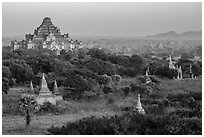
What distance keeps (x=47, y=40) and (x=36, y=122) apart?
26.6 metres

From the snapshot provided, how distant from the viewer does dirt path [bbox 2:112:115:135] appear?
13.8 m

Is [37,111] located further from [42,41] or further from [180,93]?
[42,41]

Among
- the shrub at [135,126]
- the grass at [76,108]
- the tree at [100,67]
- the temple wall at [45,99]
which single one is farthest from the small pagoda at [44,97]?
the tree at [100,67]

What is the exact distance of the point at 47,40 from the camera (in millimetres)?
41250

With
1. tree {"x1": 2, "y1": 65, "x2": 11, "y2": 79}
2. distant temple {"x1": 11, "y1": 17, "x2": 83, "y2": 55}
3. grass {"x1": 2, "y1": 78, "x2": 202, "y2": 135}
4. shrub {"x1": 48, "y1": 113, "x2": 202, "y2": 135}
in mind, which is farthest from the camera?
distant temple {"x1": 11, "y1": 17, "x2": 83, "y2": 55}

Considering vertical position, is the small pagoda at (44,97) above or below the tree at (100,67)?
below

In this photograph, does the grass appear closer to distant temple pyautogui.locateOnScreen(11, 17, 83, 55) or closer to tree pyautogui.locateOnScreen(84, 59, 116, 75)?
tree pyautogui.locateOnScreen(84, 59, 116, 75)

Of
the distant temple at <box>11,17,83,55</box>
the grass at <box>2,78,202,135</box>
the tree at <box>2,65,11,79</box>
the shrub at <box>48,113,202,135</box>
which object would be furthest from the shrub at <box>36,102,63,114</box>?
the distant temple at <box>11,17,83,55</box>

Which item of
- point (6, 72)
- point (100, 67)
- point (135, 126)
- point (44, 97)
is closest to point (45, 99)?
point (44, 97)

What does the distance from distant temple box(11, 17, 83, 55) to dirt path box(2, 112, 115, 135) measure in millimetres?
23576

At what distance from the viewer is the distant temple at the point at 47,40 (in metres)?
41.0

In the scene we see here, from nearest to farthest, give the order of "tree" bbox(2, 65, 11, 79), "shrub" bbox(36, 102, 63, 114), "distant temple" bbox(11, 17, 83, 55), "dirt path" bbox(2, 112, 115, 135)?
"dirt path" bbox(2, 112, 115, 135)
"shrub" bbox(36, 102, 63, 114)
"tree" bbox(2, 65, 11, 79)
"distant temple" bbox(11, 17, 83, 55)

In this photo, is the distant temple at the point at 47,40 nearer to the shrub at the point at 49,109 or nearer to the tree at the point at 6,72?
the tree at the point at 6,72

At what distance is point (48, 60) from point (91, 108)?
35.5 ft
